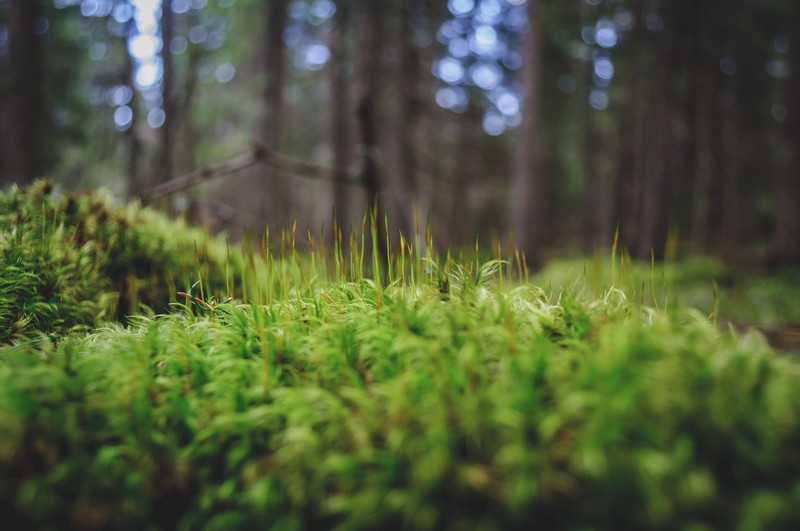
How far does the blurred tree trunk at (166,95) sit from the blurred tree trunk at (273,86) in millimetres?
2704

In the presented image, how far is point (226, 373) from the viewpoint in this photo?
1409 mm

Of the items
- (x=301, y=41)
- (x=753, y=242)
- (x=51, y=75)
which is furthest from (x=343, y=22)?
(x=753, y=242)

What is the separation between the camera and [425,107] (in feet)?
37.9

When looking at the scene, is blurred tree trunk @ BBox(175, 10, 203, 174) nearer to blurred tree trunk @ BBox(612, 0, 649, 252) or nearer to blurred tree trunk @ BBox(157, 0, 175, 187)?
blurred tree trunk @ BBox(157, 0, 175, 187)

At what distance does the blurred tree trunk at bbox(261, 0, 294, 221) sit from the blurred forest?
0.05 metres

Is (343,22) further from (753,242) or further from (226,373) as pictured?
(753,242)

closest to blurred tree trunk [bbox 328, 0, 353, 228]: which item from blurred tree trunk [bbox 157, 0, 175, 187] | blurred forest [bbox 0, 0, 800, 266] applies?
blurred forest [bbox 0, 0, 800, 266]

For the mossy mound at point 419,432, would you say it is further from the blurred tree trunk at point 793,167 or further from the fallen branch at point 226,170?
the blurred tree trunk at point 793,167

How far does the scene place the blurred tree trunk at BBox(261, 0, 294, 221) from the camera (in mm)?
10789

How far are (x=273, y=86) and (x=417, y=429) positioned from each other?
1126 cm

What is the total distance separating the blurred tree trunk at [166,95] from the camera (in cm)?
768

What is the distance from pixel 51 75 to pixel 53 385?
10.5 m

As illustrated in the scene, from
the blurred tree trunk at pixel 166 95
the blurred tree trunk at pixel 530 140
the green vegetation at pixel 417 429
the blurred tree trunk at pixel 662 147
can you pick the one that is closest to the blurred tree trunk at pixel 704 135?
the blurred tree trunk at pixel 662 147

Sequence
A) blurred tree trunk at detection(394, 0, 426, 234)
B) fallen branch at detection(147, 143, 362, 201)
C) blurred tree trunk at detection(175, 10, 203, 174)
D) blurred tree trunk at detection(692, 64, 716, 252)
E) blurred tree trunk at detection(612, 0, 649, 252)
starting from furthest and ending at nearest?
blurred tree trunk at detection(692, 64, 716, 252)
blurred tree trunk at detection(612, 0, 649, 252)
blurred tree trunk at detection(175, 10, 203, 174)
blurred tree trunk at detection(394, 0, 426, 234)
fallen branch at detection(147, 143, 362, 201)
